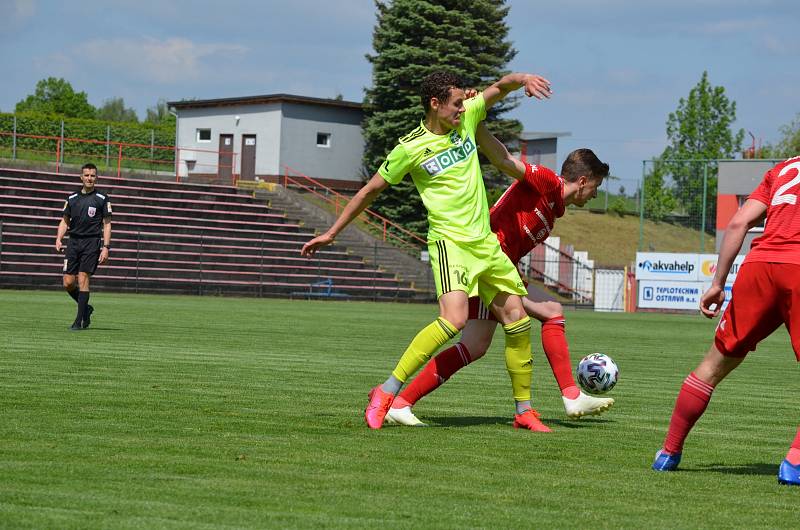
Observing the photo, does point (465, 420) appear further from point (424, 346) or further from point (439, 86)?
point (439, 86)

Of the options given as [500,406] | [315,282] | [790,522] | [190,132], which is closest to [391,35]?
[190,132]

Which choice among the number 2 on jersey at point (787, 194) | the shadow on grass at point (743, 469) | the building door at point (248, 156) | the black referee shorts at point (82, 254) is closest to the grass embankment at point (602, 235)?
the building door at point (248, 156)

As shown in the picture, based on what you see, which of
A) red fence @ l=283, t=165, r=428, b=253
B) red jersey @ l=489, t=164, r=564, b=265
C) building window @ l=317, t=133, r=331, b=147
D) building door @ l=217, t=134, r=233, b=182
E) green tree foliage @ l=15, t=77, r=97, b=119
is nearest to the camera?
red jersey @ l=489, t=164, r=564, b=265

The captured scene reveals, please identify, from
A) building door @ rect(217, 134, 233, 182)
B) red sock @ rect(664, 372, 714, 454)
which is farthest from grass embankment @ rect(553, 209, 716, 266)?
red sock @ rect(664, 372, 714, 454)

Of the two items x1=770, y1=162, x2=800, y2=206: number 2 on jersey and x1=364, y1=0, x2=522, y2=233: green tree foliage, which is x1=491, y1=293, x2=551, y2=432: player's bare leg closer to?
x1=770, y1=162, x2=800, y2=206: number 2 on jersey

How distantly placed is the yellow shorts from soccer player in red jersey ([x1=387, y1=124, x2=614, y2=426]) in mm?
411

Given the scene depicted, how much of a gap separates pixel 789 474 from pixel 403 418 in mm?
2558

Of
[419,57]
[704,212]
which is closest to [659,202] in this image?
[704,212]

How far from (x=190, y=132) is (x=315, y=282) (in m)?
22.8

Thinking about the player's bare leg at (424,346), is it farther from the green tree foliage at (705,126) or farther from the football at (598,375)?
the green tree foliage at (705,126)

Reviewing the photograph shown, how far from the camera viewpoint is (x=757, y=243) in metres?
5.68

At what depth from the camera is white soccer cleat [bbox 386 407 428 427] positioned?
725 cm

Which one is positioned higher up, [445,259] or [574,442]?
[445,259]

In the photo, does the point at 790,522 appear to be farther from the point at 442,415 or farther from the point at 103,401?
the point at 103,401
